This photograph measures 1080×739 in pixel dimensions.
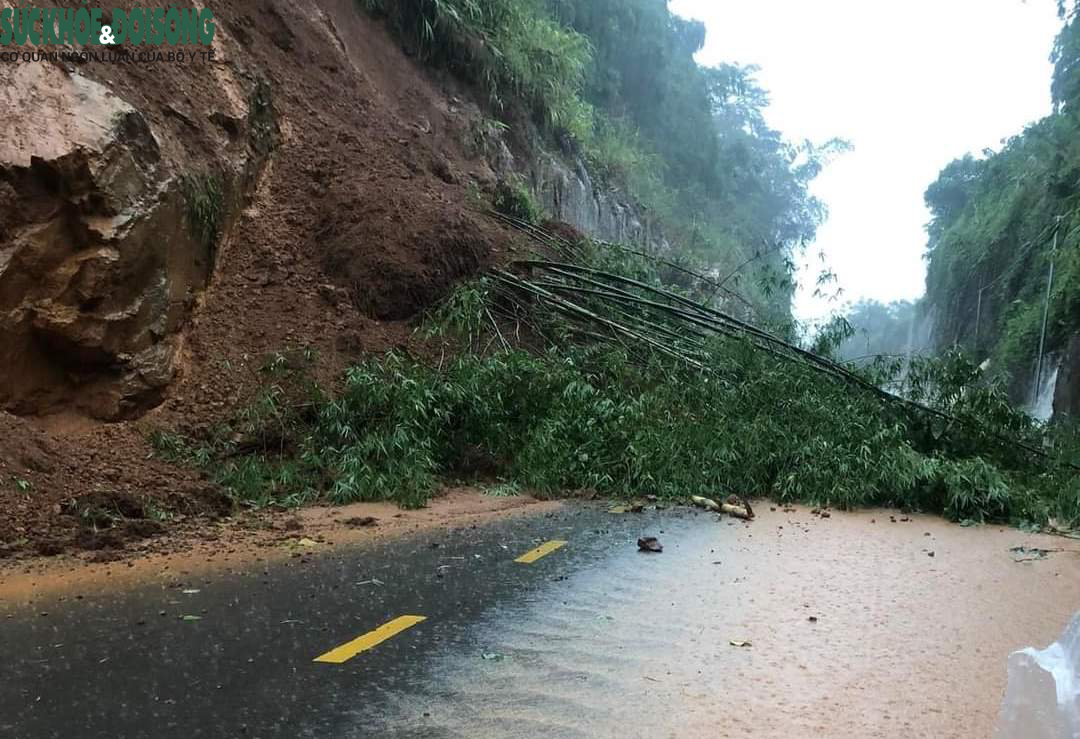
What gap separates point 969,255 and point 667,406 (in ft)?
68.0

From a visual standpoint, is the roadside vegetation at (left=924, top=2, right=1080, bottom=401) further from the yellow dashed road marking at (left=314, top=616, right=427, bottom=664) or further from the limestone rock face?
the limestone rock face

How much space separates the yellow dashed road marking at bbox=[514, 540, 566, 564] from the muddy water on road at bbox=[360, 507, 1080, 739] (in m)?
0.10

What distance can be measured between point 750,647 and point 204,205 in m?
5.62

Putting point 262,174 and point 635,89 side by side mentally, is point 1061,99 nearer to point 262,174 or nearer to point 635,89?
point 635,89

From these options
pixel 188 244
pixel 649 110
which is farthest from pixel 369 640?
pixel 649 110

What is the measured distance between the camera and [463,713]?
7.88 feet

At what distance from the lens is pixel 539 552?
179 inches

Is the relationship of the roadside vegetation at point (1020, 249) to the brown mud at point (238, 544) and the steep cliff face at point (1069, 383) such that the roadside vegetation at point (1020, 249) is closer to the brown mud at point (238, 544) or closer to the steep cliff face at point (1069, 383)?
the steep cliff face at point (1069, 383)

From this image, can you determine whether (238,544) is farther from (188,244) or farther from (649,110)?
(649,110)

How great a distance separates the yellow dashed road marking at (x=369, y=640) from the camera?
9.24 feet

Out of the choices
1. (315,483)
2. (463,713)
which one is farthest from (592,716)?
(315,483)

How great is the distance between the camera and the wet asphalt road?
7.64ft

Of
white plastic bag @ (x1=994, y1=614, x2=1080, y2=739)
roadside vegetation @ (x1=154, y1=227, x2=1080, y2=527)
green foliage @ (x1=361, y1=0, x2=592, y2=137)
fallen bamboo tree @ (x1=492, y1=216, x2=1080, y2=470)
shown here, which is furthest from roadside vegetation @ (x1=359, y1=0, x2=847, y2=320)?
white plastic bag @ (x1=994, y1=614, x2=1080, y2=739)

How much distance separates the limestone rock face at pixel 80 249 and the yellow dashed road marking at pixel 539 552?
125 inches
